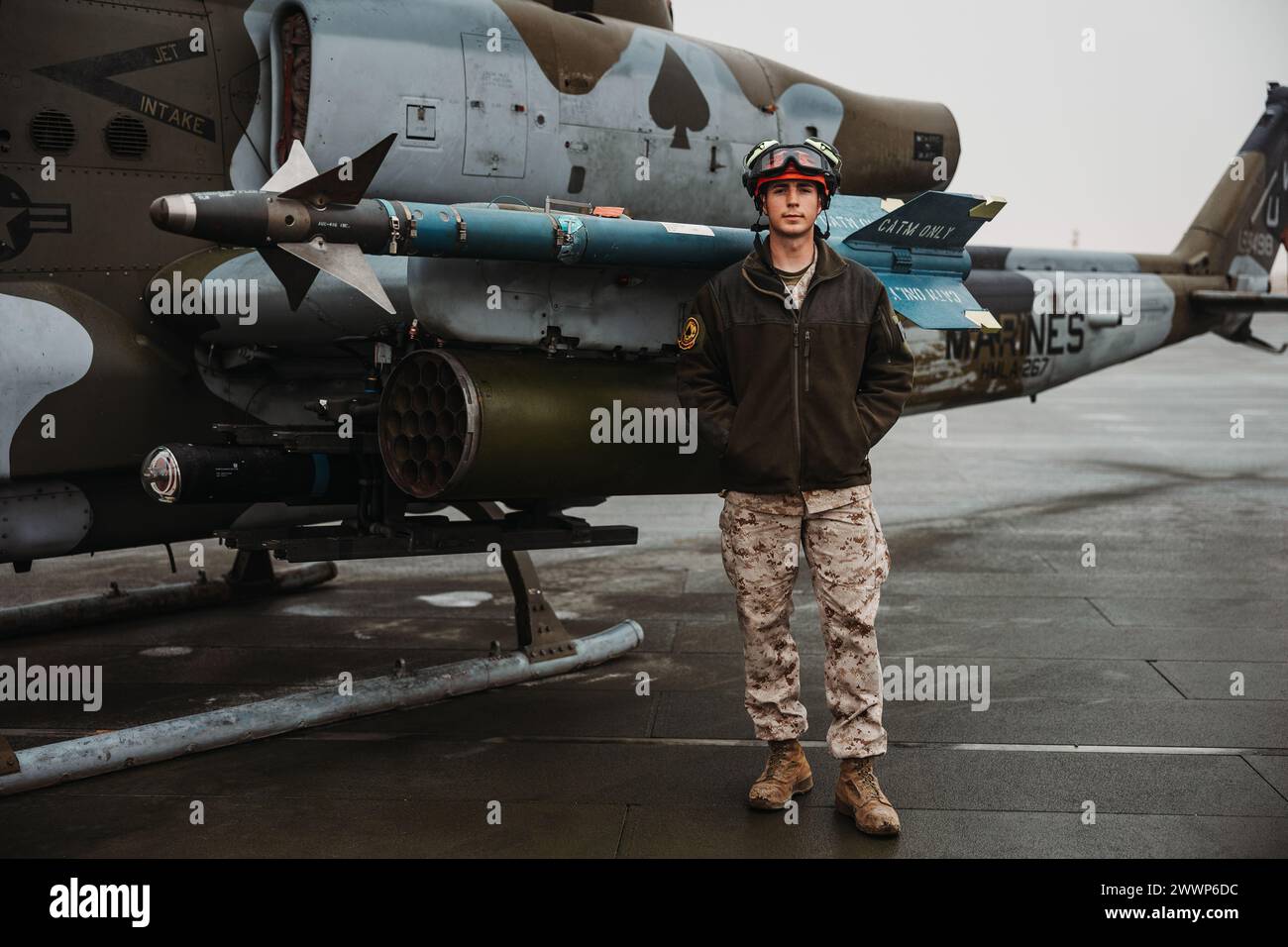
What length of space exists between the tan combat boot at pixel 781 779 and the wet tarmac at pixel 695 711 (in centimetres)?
6

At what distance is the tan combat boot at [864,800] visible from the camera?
13.2 feet

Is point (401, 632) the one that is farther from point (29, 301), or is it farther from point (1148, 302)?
point (1148, 302)

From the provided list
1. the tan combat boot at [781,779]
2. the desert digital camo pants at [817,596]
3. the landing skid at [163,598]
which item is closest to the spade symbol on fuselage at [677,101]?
the desert digital camo pants at [817,596]

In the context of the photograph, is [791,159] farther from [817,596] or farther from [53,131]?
[53,131]

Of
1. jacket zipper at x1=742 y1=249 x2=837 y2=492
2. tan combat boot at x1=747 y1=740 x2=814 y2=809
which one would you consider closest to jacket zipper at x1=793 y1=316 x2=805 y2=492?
jacket zipper at x1=742 y1=249 x2=837 y2=492

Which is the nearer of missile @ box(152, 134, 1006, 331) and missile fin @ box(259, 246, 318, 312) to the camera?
missile @ box(152, 134, 1006, 331)

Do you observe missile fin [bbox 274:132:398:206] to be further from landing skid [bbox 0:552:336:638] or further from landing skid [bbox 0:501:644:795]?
landing skid [bbox 0:552:336:638]

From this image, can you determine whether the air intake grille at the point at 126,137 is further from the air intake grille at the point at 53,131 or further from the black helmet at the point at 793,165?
the black helmet at the point at 793,165

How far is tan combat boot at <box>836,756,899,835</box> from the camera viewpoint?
4016 mm

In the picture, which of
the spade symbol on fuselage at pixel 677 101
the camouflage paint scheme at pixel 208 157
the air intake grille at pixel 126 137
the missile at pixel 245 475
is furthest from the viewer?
the spade symbol on fuselage at pixel 677 101

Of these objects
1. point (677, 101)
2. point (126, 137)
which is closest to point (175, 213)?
point (126, 137)
